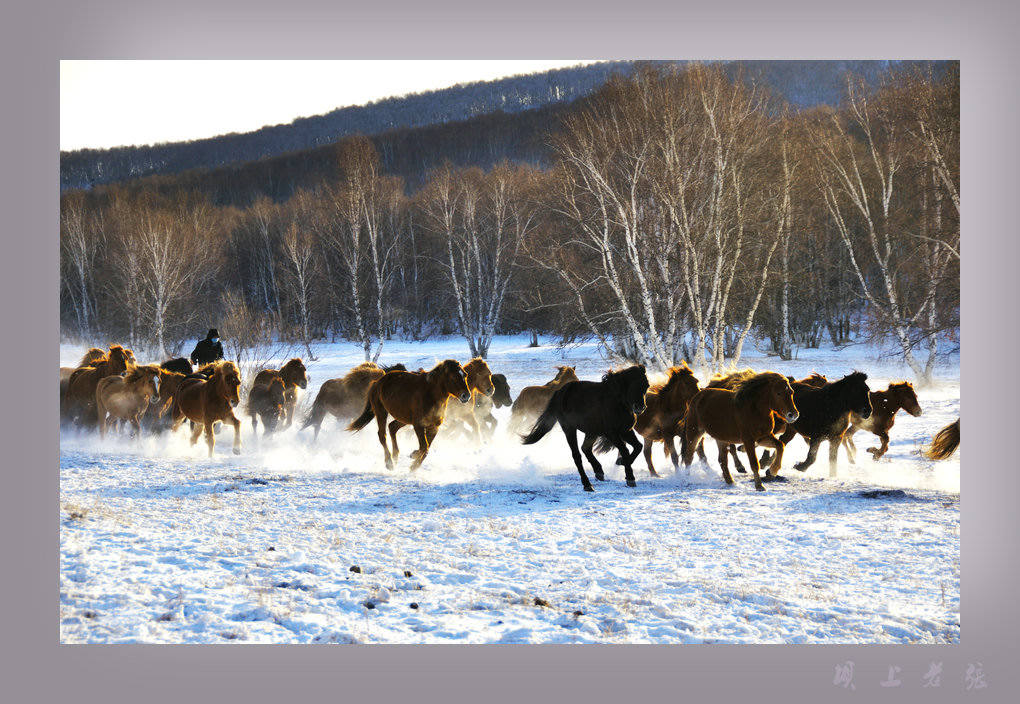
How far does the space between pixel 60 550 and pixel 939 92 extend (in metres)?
9.63

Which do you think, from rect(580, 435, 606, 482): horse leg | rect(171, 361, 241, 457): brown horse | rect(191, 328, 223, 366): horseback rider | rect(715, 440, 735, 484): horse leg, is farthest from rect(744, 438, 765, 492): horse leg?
rect(191, 328, 223, 366): horseback rider

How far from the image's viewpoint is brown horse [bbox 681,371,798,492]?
8.05 m

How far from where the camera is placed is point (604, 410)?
8484mm

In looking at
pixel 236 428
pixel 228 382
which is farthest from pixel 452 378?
pixel 236 428

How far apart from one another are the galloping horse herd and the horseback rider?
109 inches

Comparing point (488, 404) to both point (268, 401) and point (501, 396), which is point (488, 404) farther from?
point (268, 401)

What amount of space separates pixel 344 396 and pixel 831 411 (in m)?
6.95

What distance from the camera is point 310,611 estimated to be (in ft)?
14.8

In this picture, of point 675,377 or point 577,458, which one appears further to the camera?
point 675,377

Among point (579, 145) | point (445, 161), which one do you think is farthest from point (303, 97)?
point (445, 161)

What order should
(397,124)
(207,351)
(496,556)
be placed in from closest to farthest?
(496,556) < (397,124) < (207,351)

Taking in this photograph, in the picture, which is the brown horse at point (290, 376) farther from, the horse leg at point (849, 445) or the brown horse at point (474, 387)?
the horse leg at point (849, 445)

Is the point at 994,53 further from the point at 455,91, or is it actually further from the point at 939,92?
the point at 455,91

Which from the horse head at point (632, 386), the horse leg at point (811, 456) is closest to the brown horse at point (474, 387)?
the horse head at point (632, 386)
